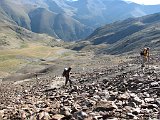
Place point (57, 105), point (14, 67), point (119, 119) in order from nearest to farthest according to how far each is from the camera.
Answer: point (119, 119)
point (57, 105)
point (14, 67)

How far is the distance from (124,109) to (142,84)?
9.17 m

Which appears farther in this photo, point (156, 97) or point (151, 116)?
point (156, 97)

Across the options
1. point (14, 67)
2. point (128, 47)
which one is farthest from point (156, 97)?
point (128, 47)

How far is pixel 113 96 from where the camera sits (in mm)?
20672

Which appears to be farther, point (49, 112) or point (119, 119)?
point (49, 112)

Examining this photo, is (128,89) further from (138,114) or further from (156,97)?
(138,114)

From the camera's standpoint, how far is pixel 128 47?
7106 inches

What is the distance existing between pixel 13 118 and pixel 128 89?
953cm

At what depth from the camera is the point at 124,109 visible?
1673 centimetres

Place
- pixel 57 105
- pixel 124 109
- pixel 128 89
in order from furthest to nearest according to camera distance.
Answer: pixel 128 89, pixel 57 105, pixel 124 109

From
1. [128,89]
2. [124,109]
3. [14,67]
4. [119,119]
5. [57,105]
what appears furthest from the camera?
[14,67]

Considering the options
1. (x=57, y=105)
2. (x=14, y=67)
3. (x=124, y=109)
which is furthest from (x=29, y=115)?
(x=14, y=67)

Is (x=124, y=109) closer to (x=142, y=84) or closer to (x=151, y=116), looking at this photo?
(x=151, y=116)

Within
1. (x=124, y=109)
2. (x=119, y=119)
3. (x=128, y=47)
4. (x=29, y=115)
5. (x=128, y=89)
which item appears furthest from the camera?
(x=128, y=47)
